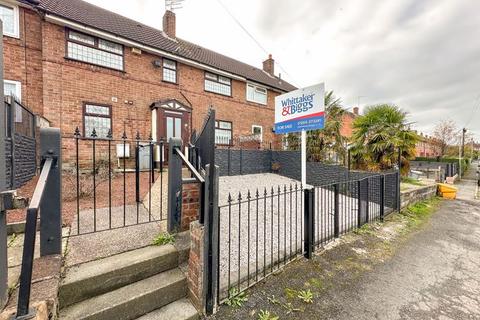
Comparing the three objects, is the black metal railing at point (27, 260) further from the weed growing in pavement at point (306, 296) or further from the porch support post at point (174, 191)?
the weed growing in pavement at point (306, 296)

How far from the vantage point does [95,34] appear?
9.00 metres

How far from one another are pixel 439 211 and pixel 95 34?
1443 centimetres

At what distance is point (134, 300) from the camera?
198cm

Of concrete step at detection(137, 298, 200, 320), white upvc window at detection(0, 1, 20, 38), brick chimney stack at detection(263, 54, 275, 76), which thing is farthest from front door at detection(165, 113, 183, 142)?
brick chimney stack at detection(263, 54, 275, 76)

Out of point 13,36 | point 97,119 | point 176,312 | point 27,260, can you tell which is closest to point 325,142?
point 176,312

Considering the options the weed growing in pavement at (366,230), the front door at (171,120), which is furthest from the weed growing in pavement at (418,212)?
the front door at (171,120)

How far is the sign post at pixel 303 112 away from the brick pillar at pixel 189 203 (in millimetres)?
2478

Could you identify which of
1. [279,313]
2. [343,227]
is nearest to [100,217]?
[279,313]

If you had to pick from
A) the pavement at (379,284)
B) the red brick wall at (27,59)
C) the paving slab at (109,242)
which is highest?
the red brick wall at (27,59)

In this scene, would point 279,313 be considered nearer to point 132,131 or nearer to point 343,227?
point 343,227

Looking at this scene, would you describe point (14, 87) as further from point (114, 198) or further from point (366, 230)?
point (366, 230)

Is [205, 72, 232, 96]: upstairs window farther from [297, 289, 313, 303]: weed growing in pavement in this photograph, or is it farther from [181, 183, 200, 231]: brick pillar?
[297, 289, 313, 303]: weed growing in pavement

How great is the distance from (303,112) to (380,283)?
11.4 ft

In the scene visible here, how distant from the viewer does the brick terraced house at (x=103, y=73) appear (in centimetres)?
816
